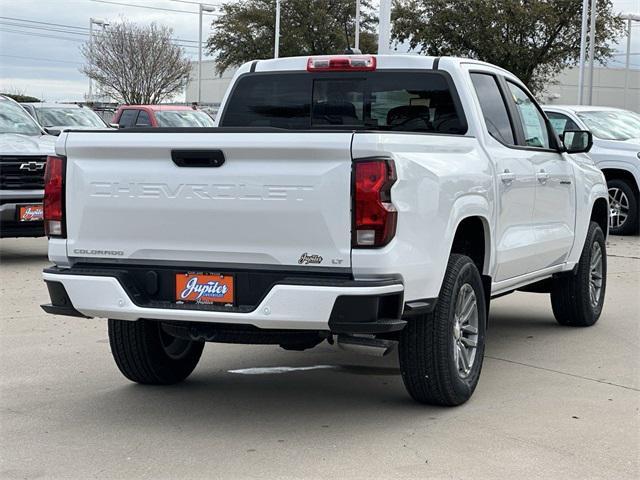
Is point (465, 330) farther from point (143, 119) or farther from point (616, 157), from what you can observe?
point (143, 119)

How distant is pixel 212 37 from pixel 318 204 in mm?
48155

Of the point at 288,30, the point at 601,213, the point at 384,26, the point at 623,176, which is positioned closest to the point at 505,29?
the point at 288,30

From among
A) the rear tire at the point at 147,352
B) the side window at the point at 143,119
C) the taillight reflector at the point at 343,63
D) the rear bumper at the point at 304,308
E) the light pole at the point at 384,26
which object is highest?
the light pole at the point at 384,26

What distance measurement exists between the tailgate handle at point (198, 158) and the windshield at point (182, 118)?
661 inches

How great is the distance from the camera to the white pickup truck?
5191 mm

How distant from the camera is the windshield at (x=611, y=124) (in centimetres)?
1617

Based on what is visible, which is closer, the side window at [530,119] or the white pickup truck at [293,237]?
the white pickup truck at [293,237]

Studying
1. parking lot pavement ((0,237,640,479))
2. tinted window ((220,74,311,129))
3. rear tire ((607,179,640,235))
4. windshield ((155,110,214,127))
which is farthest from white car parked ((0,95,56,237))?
windshield ((155,110,214,127))

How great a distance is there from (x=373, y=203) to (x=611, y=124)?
1214cm

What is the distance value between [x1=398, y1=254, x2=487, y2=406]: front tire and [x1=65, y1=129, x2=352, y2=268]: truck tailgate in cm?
75

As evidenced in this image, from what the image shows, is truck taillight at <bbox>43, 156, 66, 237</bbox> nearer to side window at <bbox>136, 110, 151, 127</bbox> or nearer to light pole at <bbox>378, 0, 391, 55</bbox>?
light pole at <bbox>378, 0, 391, 55</bbox>

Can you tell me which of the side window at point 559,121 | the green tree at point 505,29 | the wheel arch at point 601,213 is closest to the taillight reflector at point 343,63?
the wheel arch at point 601,213

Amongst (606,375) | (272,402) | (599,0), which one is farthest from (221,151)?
(599,0)

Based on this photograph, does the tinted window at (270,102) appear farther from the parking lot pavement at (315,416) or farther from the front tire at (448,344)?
the front tire at (448,344)
